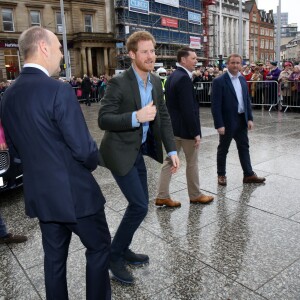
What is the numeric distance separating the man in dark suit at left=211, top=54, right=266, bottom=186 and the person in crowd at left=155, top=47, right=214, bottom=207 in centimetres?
82

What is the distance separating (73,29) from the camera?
42562 mm

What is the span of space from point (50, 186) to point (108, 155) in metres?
0.97

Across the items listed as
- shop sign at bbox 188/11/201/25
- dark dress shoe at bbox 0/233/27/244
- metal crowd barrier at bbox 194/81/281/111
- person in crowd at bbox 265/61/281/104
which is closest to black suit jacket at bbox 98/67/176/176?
dark dress shoe at bbox 0/233/27/244

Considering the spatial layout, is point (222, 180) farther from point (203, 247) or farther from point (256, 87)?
point (256, 87)

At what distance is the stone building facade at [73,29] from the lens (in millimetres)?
37897

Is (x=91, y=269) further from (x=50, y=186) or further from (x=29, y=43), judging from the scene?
(x=29, y=43)

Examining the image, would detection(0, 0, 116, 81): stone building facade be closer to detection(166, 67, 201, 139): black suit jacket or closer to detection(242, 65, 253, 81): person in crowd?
detection(242, 65, 253, 81): person in crowd

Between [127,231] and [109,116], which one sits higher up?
[109,116]

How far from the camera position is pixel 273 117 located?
12.1 metres

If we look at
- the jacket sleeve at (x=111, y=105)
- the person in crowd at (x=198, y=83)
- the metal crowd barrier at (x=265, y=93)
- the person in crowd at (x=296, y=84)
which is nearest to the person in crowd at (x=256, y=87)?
the metal crowd barrier at (x=265, y=93)

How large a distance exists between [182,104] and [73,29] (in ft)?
138

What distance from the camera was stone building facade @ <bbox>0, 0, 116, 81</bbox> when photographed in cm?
3790

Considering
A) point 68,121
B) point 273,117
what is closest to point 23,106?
point 68,121

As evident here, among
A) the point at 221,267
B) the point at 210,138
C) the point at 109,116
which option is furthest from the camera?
the point at 210,138
